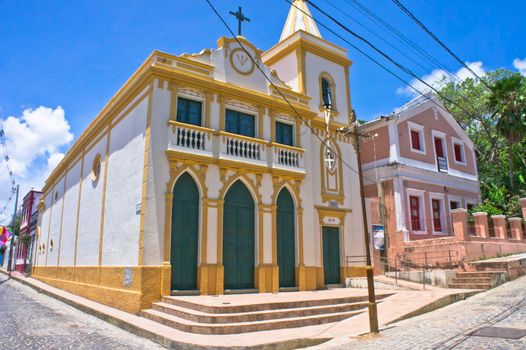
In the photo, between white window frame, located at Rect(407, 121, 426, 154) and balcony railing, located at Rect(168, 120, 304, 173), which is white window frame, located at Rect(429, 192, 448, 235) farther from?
balcony railing, located at Rect(168, 120, 304, 173)

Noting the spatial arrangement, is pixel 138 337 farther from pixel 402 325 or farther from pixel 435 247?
pixel 435 247

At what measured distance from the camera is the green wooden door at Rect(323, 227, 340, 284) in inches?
666

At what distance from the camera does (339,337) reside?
374 inches

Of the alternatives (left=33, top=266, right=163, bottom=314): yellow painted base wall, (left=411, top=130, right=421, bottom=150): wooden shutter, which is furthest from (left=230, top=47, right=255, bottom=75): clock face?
(left=411, top=130, right=421, bottom=150): wooden shutter

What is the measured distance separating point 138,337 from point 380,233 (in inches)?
471

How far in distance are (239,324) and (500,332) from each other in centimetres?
551

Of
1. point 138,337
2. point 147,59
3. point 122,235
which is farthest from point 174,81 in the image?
point 138,337

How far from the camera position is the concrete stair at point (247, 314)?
382 inches

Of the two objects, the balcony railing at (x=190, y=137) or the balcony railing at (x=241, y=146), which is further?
the balcony railing at (x=241, y=146)

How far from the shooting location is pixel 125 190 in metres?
14.3

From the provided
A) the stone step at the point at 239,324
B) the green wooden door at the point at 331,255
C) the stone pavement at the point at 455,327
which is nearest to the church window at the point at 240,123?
the green wooden door at the point at 331,255

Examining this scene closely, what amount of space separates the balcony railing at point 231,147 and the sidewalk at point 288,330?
545 centimetres

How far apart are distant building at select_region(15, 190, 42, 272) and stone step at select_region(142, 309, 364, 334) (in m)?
29.2

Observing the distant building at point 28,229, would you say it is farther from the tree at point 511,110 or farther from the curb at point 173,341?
the tree at point 511,110
